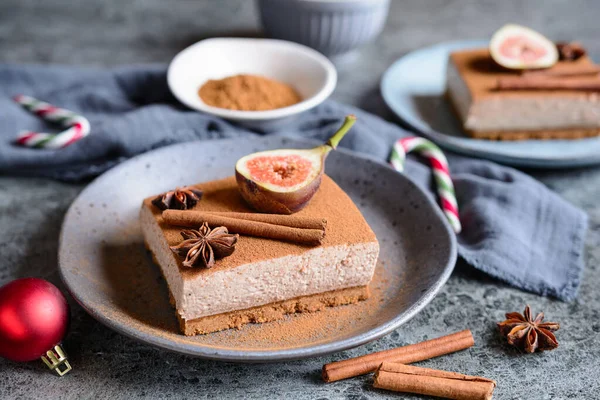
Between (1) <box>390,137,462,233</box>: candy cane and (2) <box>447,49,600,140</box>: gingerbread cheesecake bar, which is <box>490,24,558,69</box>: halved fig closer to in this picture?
(2) <box>447,49,600,140</box>: gingerbread cheesecake bar

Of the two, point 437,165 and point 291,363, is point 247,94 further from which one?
point 291,363

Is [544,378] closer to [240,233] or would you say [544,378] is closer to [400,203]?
[400,203]

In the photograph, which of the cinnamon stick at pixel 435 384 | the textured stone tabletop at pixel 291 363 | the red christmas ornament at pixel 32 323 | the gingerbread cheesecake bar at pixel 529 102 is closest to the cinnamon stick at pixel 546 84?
the gingerbread cheesecake bar at pixel 529 102

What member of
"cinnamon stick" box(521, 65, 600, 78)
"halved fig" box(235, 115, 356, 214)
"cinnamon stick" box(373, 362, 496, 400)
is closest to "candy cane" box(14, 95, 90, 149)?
"halved fig" box(235, 115, 356, 214)

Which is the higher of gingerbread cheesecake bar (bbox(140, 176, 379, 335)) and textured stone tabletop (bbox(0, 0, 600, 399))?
gingerbread cheesecake bar (bbox(140, 176, 379, 335))

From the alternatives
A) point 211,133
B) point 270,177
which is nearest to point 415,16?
point 211,133

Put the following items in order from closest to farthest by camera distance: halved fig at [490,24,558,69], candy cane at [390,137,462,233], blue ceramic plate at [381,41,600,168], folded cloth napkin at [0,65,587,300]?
1. folded cloth napkin at [0,65,587,300]
2. candy cane at [390,137,462,233]
3. blue ceramic plate at [381,41,600,168]
4. halved fig at [490,24,558,69]

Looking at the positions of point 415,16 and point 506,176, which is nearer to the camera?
point 506,176
